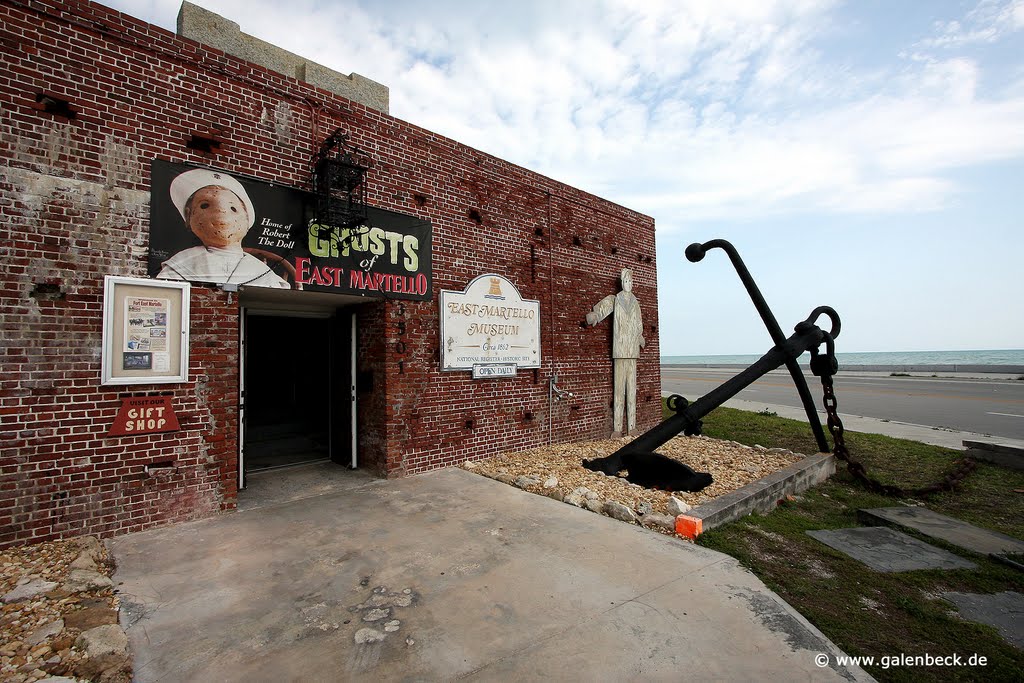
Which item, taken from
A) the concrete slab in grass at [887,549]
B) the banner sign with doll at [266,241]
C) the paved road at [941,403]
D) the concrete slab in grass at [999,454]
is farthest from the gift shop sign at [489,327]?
the paved road at [941,403]

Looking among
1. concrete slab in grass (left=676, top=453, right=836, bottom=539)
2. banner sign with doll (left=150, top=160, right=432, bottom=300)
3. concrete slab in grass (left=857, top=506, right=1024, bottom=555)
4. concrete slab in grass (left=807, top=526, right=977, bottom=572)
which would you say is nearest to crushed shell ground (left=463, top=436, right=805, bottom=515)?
concrete slab in grass (left=676, top=453, right=836, bottom=539)

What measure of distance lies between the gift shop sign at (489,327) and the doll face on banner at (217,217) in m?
2.62

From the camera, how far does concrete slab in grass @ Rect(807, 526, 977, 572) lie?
3904 mm

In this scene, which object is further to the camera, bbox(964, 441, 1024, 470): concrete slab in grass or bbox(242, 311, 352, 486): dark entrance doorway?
bbox(964, 441, 1024, 470): concrete slab in grass

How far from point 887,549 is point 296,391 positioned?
1178 centimetres

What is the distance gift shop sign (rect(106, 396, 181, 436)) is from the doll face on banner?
162cm

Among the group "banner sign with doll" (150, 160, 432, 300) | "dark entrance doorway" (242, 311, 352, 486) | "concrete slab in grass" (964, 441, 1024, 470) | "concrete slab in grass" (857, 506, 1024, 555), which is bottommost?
"concrete slab in grass" (857, 506, 1024, 555)

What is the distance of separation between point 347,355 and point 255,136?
3033 mm

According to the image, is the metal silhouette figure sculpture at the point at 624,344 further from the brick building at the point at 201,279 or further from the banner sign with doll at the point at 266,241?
the banner sign with doll at the point at 266,241

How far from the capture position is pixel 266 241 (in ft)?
16.6

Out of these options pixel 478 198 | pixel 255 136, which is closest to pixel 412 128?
pixel 478 198

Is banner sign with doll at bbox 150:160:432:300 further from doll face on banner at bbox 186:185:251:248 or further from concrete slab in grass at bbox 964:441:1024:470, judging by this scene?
concrete slab in grass at bbox 964:441:1024:470

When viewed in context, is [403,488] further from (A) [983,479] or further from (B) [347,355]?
(A) [983,479]

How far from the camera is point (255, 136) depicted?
16.6 feet
